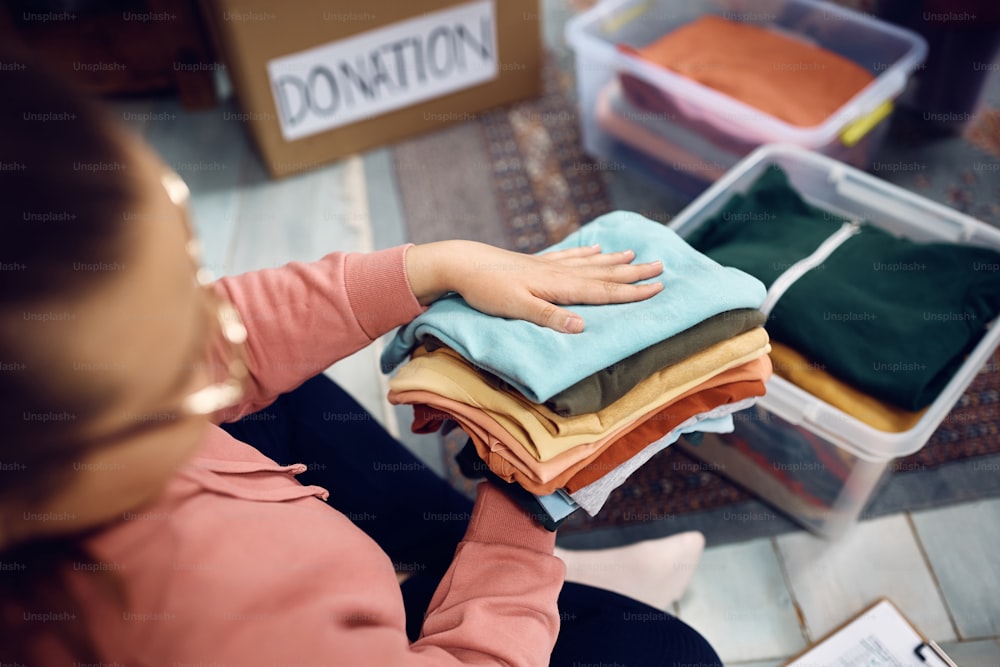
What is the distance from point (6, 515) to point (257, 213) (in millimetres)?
1194

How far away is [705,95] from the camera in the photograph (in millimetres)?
1254

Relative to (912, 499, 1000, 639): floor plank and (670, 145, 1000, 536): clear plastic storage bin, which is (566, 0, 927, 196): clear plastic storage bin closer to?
(670, 145, 1000, 536): clear plastic storage bin

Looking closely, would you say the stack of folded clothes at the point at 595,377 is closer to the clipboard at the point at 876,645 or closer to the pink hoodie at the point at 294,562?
the pink hoodie at the point at 294,562

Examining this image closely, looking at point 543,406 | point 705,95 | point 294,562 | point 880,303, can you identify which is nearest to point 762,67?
point 705,95

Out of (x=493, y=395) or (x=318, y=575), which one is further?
(x=493, y=395)

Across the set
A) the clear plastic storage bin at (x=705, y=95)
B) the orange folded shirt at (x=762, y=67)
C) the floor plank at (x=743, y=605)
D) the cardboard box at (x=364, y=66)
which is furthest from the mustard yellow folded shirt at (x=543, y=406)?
the cardboard box at (x=364, y=66)

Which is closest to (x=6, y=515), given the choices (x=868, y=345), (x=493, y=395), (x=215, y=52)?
(x=493, y=395)

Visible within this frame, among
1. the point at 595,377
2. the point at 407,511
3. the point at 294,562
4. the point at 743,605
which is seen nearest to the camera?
the point at 294,562

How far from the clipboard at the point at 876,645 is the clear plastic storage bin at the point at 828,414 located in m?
0.12

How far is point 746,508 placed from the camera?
3.57ft

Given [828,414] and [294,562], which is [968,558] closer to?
[828,414]

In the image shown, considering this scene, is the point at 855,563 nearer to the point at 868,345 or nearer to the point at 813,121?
the point at 868,345

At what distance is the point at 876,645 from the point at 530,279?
0.64 meters

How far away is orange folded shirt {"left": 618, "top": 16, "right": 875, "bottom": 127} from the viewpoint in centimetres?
133
